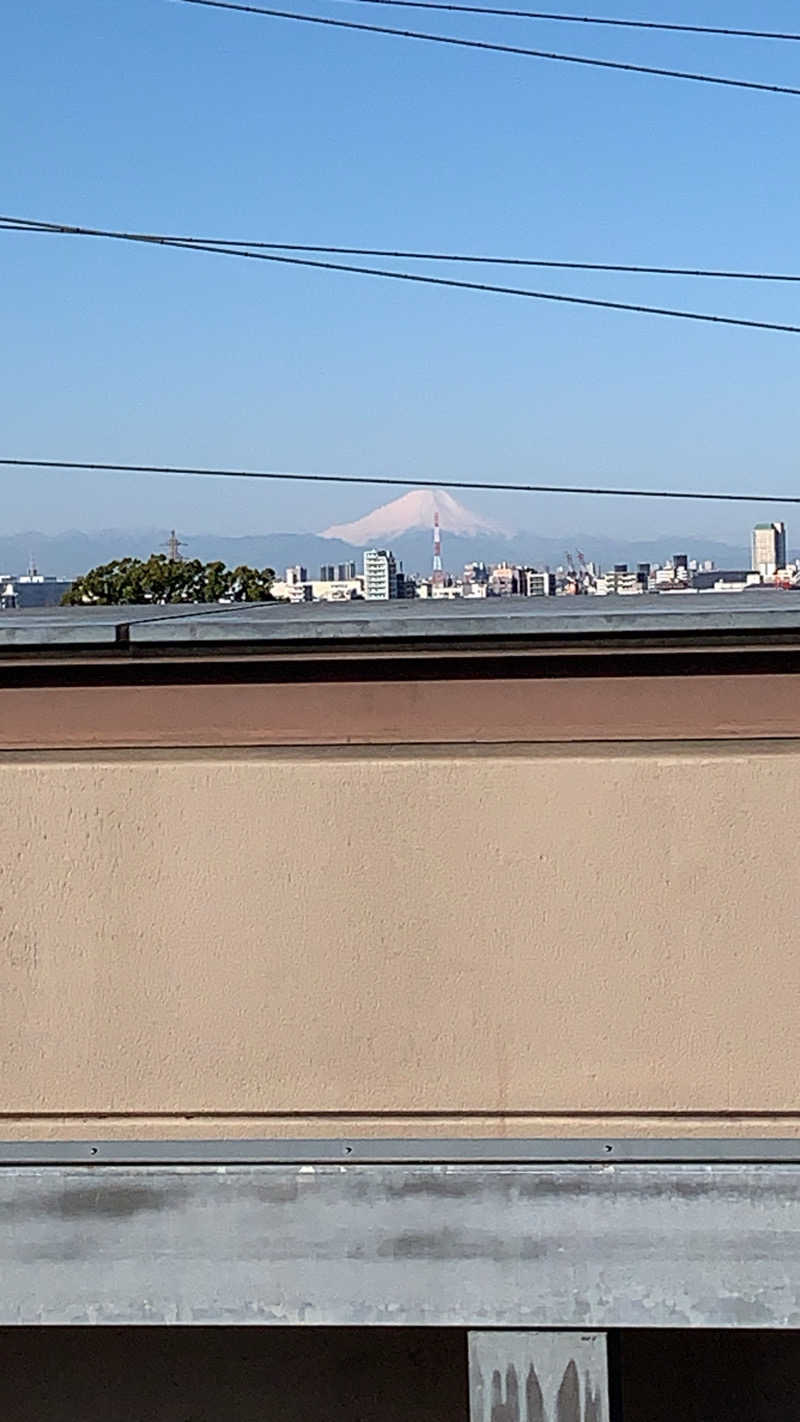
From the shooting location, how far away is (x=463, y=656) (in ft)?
9.06

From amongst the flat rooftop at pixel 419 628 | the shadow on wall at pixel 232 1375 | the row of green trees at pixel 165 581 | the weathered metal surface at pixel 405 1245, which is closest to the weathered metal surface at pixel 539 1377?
the weathered metal surface at pixel 405 1245

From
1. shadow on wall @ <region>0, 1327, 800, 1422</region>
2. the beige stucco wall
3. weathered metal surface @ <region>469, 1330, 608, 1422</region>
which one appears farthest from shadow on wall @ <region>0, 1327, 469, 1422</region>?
the beige stucco wall

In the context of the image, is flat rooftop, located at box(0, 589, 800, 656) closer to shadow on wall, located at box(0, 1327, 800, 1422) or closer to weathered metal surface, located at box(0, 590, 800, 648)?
weathered metal surface, located at box(0, 590, 800, 648)

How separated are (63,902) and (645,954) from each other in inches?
40.5

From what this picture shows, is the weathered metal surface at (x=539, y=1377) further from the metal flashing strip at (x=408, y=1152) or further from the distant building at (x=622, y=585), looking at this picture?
the distant building at (x=622, y=585)

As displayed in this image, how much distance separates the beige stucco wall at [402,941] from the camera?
2.75 meters

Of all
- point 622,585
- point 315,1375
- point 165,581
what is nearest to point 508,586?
point 622,585

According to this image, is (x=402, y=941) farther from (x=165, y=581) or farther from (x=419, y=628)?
(x=165, y=581)

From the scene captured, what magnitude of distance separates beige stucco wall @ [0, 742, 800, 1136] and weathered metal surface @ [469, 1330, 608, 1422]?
346 millimetres

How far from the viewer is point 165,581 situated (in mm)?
32719

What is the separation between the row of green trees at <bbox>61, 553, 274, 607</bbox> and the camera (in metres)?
32.2

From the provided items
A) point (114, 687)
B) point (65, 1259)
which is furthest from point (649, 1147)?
point (114, 687)

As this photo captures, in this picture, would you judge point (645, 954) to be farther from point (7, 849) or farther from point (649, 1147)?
point (7, 849)

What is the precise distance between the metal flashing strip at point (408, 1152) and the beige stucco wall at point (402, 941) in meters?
0.10
